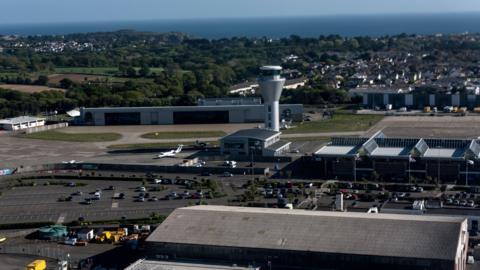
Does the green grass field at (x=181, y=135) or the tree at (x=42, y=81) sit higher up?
the tree at (x=42, y=81)

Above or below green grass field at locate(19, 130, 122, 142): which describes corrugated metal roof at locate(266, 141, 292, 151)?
above

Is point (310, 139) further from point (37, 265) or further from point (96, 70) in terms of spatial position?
point (96, 70)

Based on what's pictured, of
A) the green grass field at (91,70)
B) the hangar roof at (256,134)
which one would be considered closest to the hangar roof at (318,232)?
the hangar roof at (256,134)

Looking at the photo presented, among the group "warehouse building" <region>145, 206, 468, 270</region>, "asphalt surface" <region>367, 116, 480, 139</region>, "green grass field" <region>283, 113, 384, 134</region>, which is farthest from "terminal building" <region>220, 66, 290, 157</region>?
"warehouse building" <region>145, 206, 468, 270</region>

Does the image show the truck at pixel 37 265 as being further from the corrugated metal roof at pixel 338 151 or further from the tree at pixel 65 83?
the tree at pixel 65 83

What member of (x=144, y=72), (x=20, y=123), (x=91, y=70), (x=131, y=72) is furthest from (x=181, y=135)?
(x=91, y=70)

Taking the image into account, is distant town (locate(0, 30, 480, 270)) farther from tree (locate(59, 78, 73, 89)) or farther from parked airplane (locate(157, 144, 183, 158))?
tree (locate(59, 78, 73, 89))
